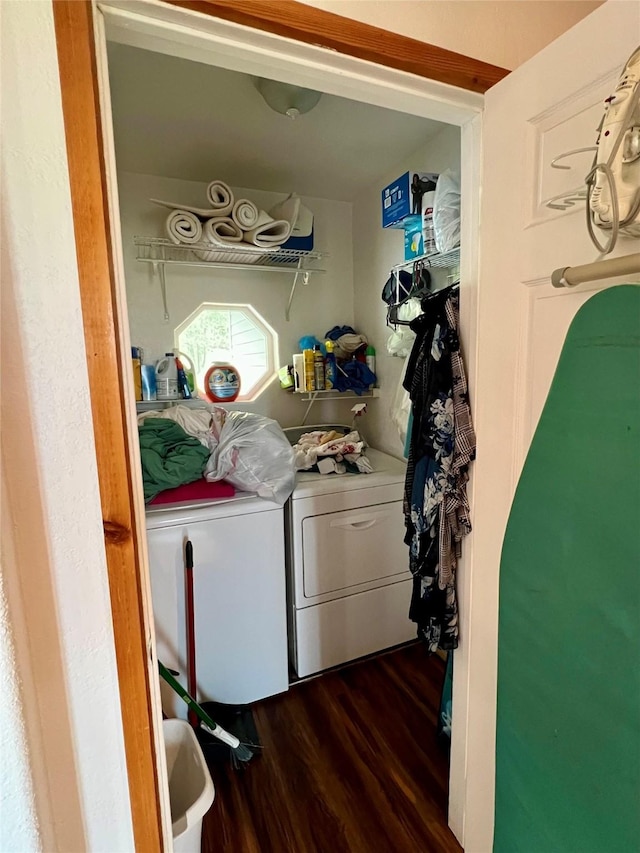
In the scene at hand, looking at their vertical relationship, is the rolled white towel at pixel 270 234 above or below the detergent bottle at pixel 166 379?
above

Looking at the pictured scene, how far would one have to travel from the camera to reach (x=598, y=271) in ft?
2.21

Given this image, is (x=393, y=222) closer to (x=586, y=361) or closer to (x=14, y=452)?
(x=586, y=361)

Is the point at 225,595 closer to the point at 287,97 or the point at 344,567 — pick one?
the point at 344,567

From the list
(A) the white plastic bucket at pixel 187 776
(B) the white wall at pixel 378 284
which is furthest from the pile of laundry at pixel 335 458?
(A) the white plastic bucket at pixel 187 776

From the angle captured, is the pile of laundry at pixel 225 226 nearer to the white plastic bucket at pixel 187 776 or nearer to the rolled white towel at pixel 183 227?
the rolled white towel at pixel 183 227

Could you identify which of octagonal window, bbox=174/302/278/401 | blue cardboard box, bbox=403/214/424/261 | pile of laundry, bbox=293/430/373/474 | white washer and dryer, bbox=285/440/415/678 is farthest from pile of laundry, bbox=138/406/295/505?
blue cardboard box, bbox=403/214/424/261

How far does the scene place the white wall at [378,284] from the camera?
221cm

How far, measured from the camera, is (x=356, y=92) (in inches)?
36.7

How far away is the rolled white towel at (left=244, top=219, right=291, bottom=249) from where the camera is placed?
6.44 ft

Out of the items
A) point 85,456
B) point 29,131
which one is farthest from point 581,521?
point 29,131

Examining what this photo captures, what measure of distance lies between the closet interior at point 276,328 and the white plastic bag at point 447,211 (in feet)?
0.37

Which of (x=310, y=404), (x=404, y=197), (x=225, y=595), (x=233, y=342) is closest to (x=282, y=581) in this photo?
(x=225, y=595)

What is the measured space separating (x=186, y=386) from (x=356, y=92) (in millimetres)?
1574

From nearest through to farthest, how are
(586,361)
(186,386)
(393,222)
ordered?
1. (586,361)
2. (393,222)
3. (186,386)
